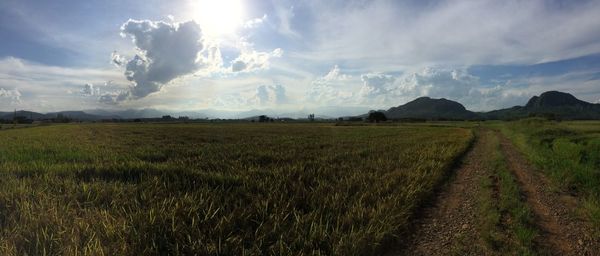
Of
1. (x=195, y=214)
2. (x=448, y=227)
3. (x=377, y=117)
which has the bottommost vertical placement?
(x=448, y=227)

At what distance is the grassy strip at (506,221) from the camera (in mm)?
4906

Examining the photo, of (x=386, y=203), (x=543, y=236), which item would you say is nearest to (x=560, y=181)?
(x=543, y=236)

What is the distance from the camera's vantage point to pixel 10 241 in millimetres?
→ 4184

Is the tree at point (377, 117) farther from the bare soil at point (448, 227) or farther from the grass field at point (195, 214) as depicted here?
the grass field at point (195, 214)

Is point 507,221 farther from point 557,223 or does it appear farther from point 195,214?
point 195,214

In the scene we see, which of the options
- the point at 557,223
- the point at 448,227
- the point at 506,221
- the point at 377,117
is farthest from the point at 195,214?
the point at 377,117

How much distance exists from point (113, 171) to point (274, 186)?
4933 mm

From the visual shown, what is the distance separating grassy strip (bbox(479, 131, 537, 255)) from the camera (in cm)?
491

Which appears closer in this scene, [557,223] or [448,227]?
[448,227]

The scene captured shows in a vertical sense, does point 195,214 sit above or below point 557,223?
above

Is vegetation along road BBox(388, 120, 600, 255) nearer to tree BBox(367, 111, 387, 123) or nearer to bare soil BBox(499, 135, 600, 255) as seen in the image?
bare soil BBox(499, 135, 600, 255)

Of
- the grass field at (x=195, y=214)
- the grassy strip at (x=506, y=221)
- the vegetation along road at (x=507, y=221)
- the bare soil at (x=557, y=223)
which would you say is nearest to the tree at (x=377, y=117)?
the vegetation along road at (x=507, y=221)

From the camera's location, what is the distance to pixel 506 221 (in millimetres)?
6074

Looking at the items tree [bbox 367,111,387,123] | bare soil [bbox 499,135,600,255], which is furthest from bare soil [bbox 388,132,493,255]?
tree [bbox 367,111,387,123]
